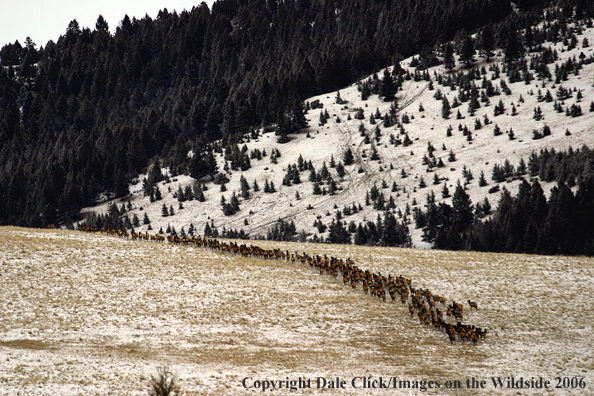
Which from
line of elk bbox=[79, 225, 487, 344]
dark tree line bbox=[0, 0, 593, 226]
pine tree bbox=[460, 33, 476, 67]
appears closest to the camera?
line of elk bbox=[79, 225, 487, 344]

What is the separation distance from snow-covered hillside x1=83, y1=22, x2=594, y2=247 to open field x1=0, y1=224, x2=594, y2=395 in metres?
28.5

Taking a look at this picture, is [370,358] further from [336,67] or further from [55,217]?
[336,67]

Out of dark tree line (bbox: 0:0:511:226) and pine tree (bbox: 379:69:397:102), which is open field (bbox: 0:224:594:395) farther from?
pine tree (bbox: 379:69:397:102)

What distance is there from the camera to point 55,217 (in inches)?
3553

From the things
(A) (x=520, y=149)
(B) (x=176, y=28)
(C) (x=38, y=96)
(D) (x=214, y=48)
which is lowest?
(A) (x=520, y=149)

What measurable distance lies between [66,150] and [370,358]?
114 meters

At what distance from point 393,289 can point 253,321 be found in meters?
9.83

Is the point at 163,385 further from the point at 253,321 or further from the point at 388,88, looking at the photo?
the point at 388,88

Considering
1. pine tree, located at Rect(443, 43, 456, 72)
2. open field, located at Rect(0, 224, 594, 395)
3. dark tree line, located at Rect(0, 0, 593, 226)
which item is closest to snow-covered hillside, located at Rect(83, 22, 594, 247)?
pine tree, located at Rect(443, 43, 456, 72)

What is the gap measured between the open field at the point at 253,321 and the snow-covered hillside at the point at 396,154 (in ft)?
93.3

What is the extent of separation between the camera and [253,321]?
23.3 metres

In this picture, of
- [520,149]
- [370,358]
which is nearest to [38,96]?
[520,149]

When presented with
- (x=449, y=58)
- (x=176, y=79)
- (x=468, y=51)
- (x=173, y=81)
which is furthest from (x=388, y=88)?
(x=173, y=81)

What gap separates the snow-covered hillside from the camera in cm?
6900
